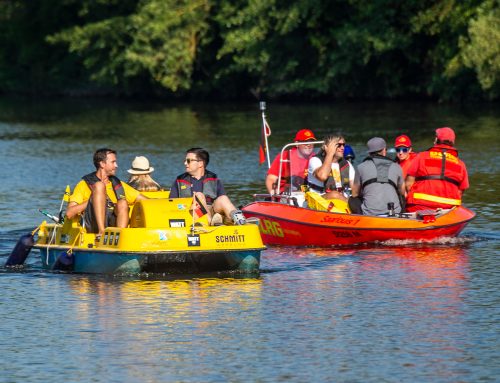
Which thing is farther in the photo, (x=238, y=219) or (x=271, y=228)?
(x=271, y=228)

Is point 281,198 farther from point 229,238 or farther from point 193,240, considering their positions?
point 193,240

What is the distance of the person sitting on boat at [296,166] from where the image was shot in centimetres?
1867

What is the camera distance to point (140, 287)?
14516mm

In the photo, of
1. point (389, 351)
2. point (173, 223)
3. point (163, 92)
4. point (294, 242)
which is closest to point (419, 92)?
point (163, 92)

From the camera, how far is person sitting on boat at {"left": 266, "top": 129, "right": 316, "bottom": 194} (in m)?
18.7

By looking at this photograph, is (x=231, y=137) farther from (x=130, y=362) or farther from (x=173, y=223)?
(x=130, y=362)

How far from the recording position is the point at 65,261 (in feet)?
50.6

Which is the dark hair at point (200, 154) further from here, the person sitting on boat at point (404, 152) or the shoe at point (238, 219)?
the person sitting on boat at point (404, 152)

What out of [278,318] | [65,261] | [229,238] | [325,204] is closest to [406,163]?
[325,204]

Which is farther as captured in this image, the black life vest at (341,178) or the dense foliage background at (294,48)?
the dense foliage background at (294,48)

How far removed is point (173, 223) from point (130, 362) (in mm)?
3808

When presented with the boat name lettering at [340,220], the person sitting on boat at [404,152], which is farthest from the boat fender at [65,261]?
the person sitting on boat at [404,152]

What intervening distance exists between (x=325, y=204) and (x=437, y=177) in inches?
56.8

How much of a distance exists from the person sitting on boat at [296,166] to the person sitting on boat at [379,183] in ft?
4.17
